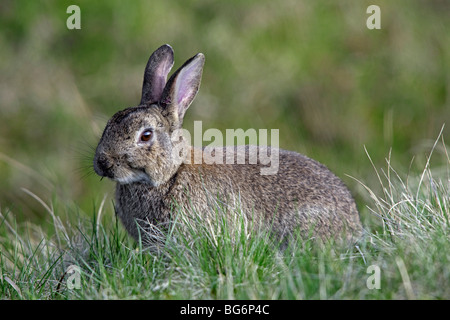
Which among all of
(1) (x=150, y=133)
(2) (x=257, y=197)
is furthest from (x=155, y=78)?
(2) (x=257, y=197)

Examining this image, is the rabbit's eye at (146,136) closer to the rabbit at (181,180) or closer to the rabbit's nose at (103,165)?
the rabbit at (181,180)

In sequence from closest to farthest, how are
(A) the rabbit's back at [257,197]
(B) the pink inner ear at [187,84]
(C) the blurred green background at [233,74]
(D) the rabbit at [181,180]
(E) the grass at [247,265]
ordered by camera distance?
(E) the grass at [247,265], (D) the rabbit at [181,180], (A) the rabbit's back at [257,197], (B) the pink inner ear at [187,84], (C) the blurred green background at [233,74]

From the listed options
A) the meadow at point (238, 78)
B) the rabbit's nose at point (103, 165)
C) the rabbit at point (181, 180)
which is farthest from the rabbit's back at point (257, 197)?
the meadow at point (238, 78)

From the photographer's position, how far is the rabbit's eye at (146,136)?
5.58 m

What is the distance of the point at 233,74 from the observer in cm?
1063

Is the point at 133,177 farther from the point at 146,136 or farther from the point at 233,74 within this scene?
the point at 233,74

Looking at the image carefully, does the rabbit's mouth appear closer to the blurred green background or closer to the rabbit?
the rabbit

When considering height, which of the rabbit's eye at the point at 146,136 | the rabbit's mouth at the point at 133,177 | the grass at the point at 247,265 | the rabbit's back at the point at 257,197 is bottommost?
the grass at the point at 247,265

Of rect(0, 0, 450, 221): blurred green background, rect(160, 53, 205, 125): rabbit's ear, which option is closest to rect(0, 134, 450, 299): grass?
rect(160, 53, 205, 125): rabbit's ear

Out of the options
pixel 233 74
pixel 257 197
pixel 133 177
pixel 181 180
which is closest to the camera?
pixel 133 177

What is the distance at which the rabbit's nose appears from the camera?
5.42 m

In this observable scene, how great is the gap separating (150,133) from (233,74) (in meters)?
5.18
